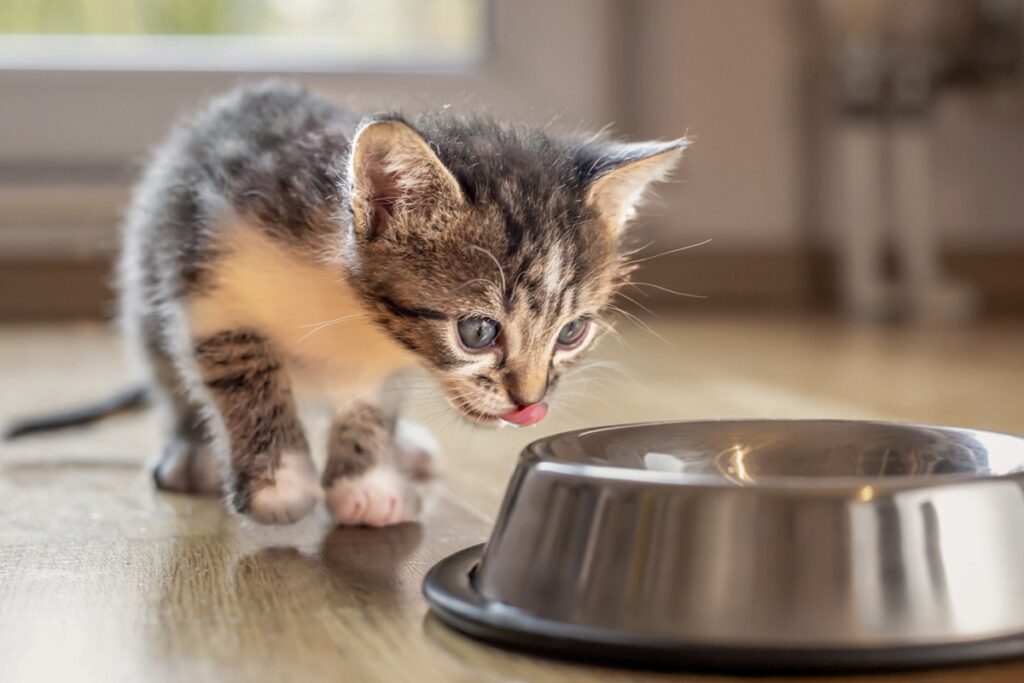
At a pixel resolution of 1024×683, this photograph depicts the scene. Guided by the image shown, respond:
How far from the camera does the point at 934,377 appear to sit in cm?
252

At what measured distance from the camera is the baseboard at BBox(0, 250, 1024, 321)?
3705 millimetres

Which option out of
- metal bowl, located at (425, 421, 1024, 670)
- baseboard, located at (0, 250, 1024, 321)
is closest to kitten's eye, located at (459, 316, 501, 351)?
metal bowl, located at (425, 421, 1024, 670)

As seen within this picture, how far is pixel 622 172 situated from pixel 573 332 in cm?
17

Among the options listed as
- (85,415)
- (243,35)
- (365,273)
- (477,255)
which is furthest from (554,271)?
(243,35)

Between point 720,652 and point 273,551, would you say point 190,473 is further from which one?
point 720,652

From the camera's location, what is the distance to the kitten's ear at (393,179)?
4.01ft

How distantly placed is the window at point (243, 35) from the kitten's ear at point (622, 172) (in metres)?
2.46

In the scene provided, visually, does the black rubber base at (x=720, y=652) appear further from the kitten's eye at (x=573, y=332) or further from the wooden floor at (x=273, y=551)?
the kitten's eye at (x=573, y=332)

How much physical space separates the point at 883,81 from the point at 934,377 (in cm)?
148

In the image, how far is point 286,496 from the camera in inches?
53.1

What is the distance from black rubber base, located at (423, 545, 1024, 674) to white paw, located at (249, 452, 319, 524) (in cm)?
46

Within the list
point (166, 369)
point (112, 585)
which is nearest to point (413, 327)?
point (112, 585)

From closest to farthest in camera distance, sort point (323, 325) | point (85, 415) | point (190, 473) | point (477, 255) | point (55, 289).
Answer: point (477, 255), point (323, 325), point (190, 473), point (85, 415), point (55, 289)

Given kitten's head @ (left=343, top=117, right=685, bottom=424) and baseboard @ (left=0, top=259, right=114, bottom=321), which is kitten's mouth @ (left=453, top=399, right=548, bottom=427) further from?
baseboard @ (left=0, top=259, right=114, bottom=321)
